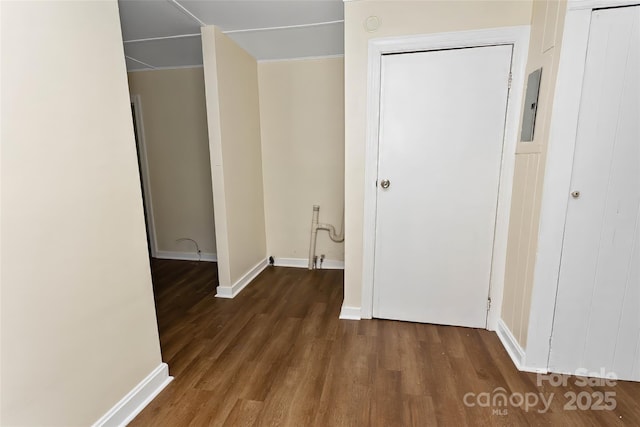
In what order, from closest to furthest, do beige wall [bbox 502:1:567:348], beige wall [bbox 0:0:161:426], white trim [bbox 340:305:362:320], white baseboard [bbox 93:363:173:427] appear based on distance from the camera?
beige wall [bbox 0:0:161:426] < white baseboard [bbox 93:363:173:427] < beige wall [bbox 502:1:567:348] < white trim [bbox 340:305:362:320]

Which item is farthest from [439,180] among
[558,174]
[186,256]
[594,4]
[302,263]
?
[186,256]

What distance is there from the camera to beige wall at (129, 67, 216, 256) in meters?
3.45

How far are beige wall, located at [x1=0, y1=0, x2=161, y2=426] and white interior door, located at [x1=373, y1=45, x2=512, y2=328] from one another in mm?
1534

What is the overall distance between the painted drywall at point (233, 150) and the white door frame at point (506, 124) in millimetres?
1226

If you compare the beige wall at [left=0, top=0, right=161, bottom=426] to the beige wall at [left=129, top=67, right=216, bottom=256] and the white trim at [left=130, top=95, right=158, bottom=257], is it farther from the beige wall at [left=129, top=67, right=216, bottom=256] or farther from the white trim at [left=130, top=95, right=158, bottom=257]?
the white trim at [left=130, top=95, right=158, bottom=257]

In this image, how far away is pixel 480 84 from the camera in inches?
76.0

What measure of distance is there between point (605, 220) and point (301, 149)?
2531mm

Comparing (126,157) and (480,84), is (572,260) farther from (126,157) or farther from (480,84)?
(126,157)

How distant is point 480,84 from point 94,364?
99.4 inches

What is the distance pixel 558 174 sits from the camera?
155 cm

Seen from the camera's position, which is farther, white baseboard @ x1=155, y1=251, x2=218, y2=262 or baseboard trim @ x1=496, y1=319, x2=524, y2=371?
white baseboard @ x1=155, y1=251, x2=218, y2=262

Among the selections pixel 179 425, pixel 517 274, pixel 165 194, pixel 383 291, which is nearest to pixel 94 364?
pixel 179 425

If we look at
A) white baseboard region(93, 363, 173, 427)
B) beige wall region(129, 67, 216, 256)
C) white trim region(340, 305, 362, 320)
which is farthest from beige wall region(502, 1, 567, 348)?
beige wall region(129, 67, 216, 256)

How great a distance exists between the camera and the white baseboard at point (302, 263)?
11.3 feet
